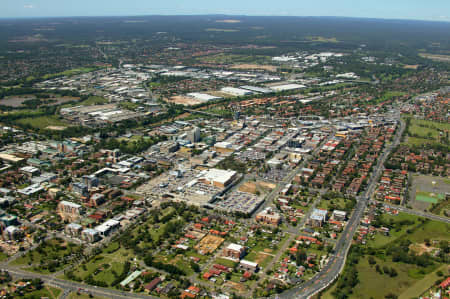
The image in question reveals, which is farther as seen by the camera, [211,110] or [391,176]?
[211,110]

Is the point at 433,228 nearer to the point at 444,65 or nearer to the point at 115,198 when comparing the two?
the point at 115,198

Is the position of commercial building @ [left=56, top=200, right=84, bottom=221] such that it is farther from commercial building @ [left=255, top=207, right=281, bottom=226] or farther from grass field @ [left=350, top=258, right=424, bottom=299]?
grass field @ [left=350, top=258, right=424, bottom=299]

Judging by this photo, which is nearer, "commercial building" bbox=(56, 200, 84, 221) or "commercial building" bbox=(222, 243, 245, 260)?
"commercial building" bbox=(222, 243, 245, 260)

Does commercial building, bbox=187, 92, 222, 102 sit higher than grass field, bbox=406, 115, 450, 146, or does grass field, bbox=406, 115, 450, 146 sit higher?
commercial building, bbox=187, 92, 222, 102

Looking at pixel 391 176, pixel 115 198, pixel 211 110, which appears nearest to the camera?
pixel 115 198

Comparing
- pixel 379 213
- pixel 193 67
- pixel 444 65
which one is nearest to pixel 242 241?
pixel 379 213

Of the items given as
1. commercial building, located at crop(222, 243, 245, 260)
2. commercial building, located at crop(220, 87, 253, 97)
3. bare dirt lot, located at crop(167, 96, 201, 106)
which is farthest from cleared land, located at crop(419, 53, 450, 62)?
commercial building, located at crop(222, 243, 245, 260)

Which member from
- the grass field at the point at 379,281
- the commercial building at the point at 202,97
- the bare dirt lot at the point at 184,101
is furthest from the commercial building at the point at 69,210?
the commercial building at the point at 202,97
